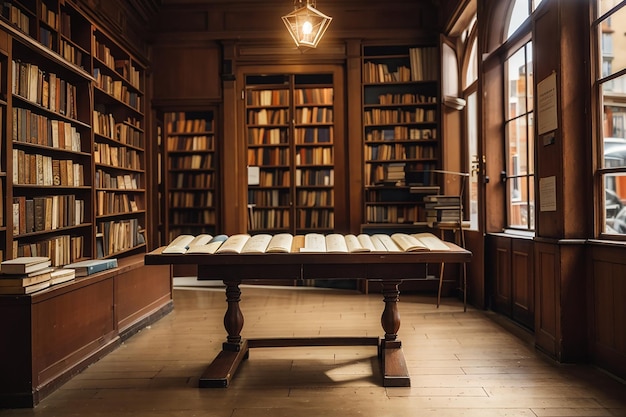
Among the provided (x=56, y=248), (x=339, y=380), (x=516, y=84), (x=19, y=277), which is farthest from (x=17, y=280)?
(x=516, y=84)

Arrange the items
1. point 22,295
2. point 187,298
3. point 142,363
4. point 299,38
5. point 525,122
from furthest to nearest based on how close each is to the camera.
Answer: point 187,298 → point 525,122 → point 299,38 → point 142,363 → point 22,295

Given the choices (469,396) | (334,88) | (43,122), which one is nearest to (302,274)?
(469,396)

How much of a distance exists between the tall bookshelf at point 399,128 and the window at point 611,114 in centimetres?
314

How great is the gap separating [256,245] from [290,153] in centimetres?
387

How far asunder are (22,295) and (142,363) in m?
0.98

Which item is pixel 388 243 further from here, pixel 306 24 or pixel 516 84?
pixel 516 84

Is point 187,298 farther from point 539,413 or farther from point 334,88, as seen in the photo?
point 539,413

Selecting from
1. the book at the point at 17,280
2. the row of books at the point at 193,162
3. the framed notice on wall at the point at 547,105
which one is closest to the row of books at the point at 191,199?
the row of books at the point at 193,162

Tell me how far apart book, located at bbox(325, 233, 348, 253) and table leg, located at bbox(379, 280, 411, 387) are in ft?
1.20

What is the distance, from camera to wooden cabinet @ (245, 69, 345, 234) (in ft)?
22.0

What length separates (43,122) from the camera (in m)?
3.50

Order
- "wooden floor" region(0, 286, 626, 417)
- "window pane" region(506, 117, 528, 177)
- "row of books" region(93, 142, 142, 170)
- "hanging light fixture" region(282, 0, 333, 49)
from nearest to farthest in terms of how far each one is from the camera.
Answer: "wooden floor" region(0, 286, 626, 417) → "hanging light fixture" region(282, 0, 333, 49) → "window pane" region(506, 117, 528, 177) → "row of books" region(93, 142, 142, 170)

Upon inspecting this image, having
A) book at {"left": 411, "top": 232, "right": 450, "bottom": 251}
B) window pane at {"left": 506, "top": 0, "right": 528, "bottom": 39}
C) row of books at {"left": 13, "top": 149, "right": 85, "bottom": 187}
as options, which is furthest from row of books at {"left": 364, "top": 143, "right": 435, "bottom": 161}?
row of books at {"left": 13, "top": 149, "right": 85, "bottom": 187}

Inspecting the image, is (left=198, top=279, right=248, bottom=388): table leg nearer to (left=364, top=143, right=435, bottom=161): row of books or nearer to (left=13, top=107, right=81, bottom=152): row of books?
(left=13, top=107, right=81, bottom=152): row of books
